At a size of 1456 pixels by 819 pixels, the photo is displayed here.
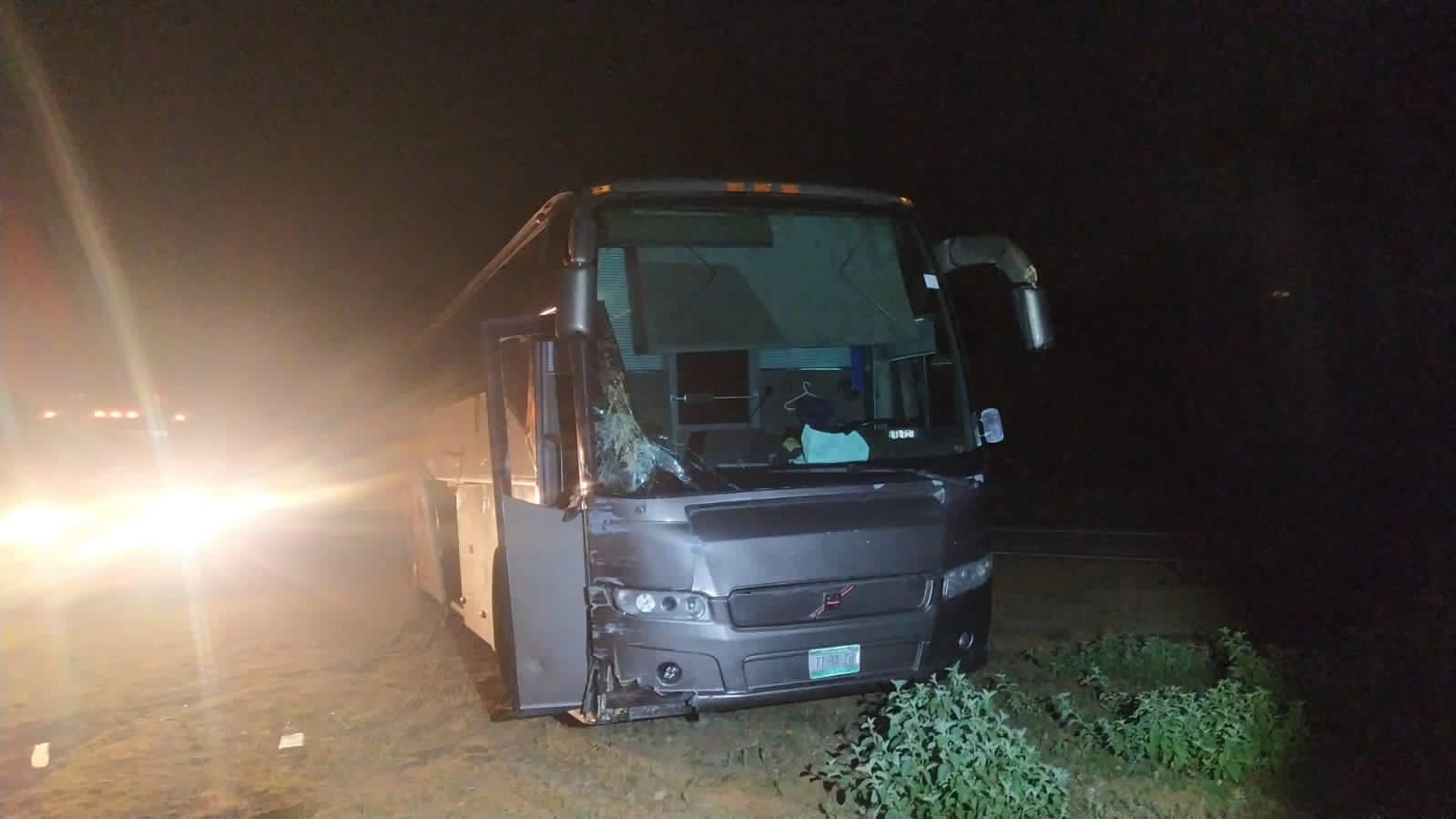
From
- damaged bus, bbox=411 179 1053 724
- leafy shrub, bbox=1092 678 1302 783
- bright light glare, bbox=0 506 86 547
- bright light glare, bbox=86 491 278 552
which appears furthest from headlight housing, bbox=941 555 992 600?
bright light glare, bbox=0 506 86 547

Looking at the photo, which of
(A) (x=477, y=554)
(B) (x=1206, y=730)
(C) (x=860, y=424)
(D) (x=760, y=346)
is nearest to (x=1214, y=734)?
(B) (x=1206, y=730)

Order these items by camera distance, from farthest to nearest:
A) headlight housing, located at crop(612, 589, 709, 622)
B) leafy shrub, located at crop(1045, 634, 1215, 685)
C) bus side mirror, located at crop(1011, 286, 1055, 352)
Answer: leafy shrub, located at crop(1045, 634, 1215, 685), bus side mirror, located at crop(1011, 286, 1055, 352), headlight housing, located at crop(612, 589, 709, 622)

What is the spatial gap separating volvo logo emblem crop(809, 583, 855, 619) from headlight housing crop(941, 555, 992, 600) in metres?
0.63

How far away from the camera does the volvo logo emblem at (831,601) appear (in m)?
5.46

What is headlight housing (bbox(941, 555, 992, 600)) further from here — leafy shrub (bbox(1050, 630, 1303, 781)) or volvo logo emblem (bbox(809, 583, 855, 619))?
leafy shrub (bbox(1050, 630, 1303, 781))

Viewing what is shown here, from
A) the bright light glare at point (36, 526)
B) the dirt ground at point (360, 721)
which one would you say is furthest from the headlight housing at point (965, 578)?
the bright light glare at point (36, 526)

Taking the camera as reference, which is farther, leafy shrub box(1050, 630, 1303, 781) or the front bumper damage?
the front bumper damage

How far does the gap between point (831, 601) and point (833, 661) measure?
0.34m

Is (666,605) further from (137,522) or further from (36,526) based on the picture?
(137,522)

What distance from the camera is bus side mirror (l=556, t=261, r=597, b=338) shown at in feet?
17.0

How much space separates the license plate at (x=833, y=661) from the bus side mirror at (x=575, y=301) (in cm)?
218

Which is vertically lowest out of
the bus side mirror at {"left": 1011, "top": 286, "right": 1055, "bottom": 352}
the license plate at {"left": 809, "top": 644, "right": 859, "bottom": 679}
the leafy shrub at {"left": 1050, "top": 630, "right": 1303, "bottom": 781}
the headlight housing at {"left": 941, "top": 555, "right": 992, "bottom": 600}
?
the leafy shrub at {"left": 1050, "top": 630, "right": 1303, "bottom": 781}

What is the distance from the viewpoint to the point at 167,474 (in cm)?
2467

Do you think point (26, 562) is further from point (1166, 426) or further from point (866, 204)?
point (1166, 426)
